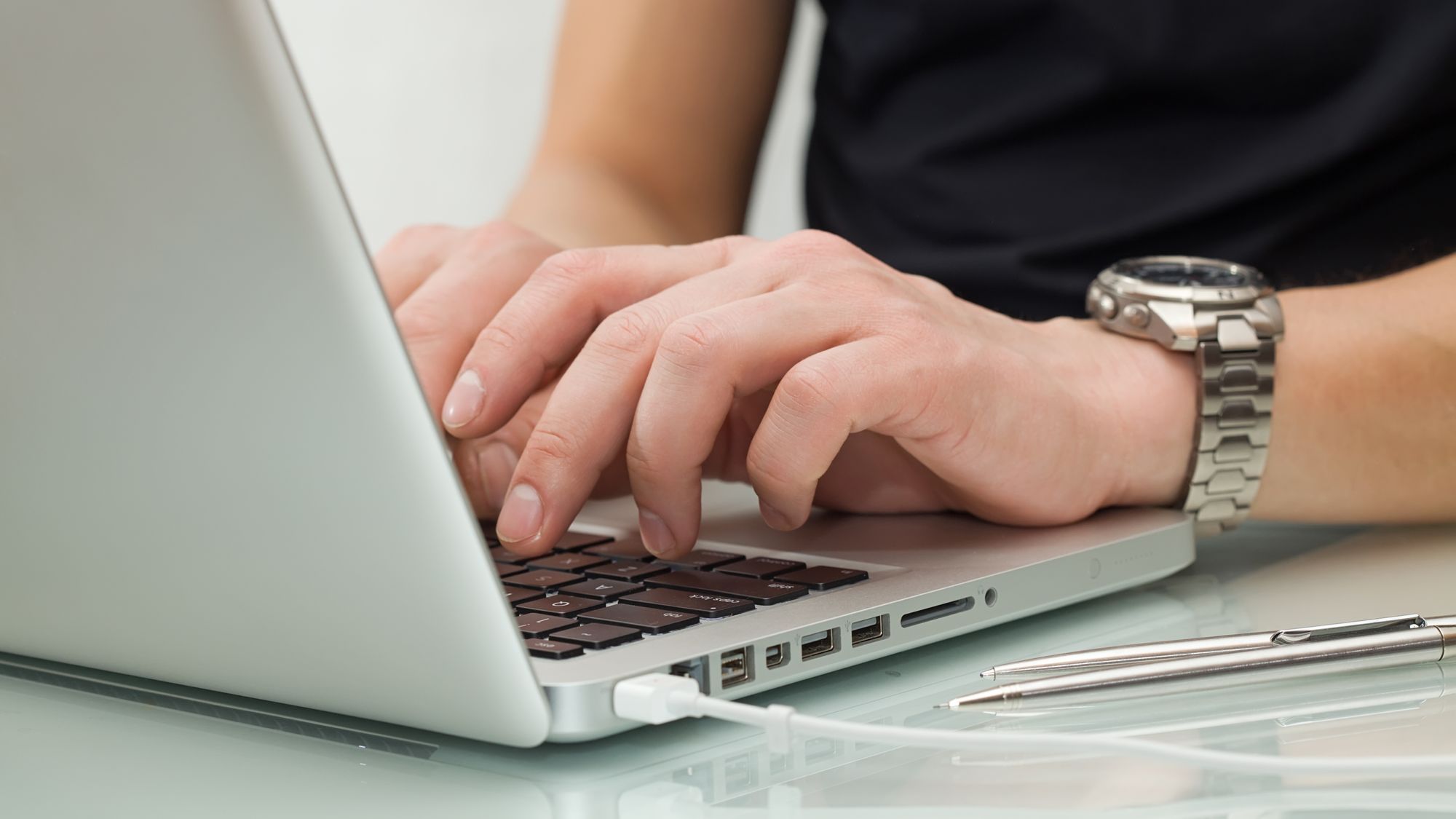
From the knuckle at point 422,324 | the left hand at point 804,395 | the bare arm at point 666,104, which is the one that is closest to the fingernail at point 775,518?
the left hand at point 804,395

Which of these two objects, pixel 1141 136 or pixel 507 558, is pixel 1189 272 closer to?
pixel 1141 136

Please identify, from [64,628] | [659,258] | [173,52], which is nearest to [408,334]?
[659,258]

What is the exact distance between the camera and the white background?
6.30 ft

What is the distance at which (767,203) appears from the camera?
1.95 metres

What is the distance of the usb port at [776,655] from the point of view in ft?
1.45

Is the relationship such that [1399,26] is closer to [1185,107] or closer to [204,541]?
[1185,107]

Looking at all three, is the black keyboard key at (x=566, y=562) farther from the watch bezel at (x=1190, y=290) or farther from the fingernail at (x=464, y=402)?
the watch bezel at (x=1190, y=290)

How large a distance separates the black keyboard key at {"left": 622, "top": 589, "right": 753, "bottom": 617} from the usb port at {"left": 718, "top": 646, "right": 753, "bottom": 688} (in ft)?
0.12

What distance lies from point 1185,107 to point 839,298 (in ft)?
1.60

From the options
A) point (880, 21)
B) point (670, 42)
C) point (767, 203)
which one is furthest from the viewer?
point (767, 203)

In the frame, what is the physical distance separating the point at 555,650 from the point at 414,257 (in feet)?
1.42

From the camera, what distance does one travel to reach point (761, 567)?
54 cm

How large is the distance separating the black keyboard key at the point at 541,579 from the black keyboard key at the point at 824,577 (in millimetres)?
87

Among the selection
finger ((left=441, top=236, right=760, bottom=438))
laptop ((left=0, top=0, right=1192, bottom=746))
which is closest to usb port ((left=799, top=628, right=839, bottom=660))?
laptop ((left=0, top=0, right=1192, bottom=746))
